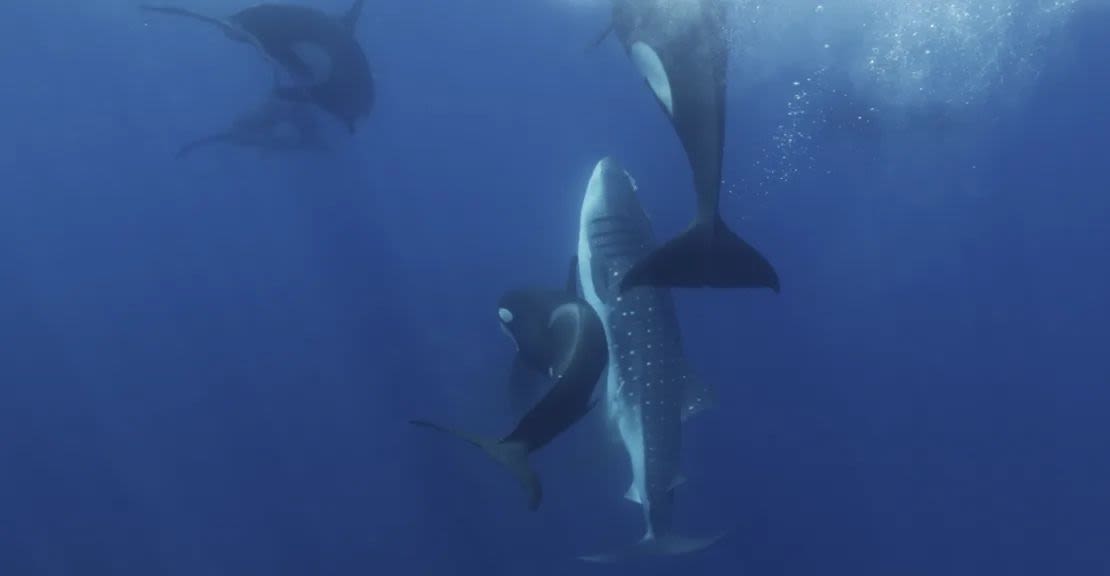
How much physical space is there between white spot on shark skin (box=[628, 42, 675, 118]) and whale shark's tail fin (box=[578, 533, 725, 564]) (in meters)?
4.18

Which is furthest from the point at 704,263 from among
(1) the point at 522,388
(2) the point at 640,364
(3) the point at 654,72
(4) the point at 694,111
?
(1) the point at 522,388

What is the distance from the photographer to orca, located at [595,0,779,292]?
379 cm

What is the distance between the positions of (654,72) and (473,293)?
6.86m

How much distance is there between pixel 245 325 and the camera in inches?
451

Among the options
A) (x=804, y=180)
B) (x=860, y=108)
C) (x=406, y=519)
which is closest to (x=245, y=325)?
(x=406, y=519)

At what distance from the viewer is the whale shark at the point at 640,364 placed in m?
6.69

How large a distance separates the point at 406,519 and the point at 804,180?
22.8ft

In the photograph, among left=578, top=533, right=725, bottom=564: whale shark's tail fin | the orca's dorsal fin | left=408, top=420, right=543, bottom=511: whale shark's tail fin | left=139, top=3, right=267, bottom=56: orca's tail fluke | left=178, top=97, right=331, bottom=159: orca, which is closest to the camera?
left=408, top=420, right=543, bottom=511: whale shark's tail fin

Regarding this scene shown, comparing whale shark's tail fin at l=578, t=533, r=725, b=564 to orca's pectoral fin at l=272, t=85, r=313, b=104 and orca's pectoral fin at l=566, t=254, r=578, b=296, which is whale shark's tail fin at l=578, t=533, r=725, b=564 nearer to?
orca's pectoral fin at l=566, t=254, r=578, b=296

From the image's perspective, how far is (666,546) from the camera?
6926mm

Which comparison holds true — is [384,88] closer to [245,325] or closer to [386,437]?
[245,325]

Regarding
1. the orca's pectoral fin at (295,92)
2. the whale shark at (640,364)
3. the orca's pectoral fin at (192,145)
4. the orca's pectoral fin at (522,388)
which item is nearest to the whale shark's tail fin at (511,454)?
the orca's pectoral fin at (522,388)

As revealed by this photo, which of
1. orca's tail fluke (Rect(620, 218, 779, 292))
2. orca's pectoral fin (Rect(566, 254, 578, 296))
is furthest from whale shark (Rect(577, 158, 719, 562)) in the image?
orca's tail fluke (Rect(620, 218, 779, 292))

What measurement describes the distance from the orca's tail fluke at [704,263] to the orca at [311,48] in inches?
182
